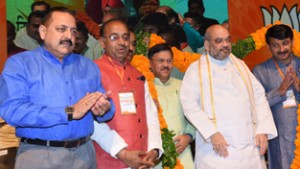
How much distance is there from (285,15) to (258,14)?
1.58 feet

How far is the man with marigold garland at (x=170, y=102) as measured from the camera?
3530 mm

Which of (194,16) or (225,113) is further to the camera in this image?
(194,16)

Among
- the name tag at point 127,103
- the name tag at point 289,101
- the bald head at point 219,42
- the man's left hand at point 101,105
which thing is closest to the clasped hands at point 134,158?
the name tag at point 127,103

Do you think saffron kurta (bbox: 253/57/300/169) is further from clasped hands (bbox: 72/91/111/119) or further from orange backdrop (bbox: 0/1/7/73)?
orange backdrop (bbox: 0/1/7/73)

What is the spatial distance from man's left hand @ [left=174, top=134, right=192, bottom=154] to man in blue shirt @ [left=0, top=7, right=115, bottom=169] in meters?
1.13

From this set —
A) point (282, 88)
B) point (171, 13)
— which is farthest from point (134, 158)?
point (171, 13)

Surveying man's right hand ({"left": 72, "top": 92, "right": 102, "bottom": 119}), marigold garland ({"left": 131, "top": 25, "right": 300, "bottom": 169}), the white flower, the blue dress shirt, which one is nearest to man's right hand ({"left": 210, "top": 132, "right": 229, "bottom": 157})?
marigold garland ({"left": 131, "top": 25, "right": 300, "bottom": 169})

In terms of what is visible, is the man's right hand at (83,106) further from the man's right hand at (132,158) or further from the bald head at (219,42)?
the bald head at (219,42)

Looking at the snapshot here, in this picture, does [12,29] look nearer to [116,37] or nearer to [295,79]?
[116,37]

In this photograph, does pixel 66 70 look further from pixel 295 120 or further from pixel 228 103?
pixel 295 120

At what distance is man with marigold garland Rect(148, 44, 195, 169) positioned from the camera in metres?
3.53

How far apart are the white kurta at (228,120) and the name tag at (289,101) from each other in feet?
1.62

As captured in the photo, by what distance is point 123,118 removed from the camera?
2752 mm

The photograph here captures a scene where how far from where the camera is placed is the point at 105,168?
9.01ft
